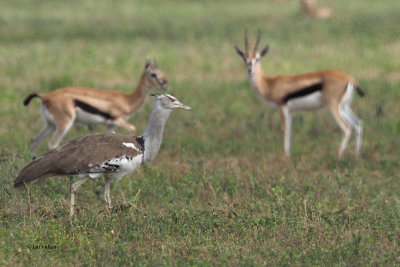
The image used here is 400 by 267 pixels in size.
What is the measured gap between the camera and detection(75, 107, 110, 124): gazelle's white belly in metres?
10.9

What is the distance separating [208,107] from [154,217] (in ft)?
22.2

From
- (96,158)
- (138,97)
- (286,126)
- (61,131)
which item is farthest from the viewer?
(286,126)

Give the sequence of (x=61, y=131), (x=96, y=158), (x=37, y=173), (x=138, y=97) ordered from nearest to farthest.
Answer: (x=37, y=173)
(x=96, y=158)
(x=61, y=131)
(x=138, y=97)

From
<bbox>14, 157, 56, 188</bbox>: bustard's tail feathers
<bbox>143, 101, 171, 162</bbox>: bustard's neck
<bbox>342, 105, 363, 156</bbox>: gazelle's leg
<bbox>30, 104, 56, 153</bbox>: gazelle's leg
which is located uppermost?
<bbox>143, 101, 171, 162</bbox>: bustard's neck

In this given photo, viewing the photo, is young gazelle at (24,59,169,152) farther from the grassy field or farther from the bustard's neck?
the bustard's neck

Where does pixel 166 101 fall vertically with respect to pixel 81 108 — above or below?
above

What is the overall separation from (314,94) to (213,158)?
2279mm

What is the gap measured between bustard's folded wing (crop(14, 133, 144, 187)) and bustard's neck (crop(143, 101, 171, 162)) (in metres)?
0.18

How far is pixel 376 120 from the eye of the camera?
1307 centimetres

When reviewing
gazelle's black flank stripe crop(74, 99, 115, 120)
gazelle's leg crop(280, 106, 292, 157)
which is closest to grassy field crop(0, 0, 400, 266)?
gazelle's leg crop(280, 106, 292, 157)

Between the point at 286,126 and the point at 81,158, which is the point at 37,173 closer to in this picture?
the point at 81,158

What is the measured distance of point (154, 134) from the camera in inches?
314

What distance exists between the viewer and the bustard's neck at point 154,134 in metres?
7.92

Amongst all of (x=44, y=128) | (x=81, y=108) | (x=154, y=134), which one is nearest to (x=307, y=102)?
(x=81, y=108)
